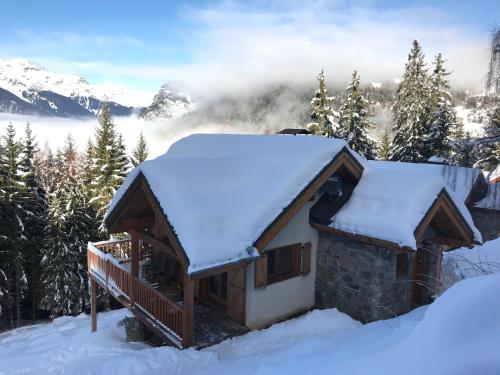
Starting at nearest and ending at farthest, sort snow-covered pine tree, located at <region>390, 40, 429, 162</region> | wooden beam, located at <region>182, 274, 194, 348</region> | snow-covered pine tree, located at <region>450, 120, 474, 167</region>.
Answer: snow-covered pine tree, located at <region>450, 120, 474, 167</region> < wooden beam, located at <region>182, 274, 194, 348</region> < snow-covered pine tree, located at <region>390, 40, 429, 162</region>

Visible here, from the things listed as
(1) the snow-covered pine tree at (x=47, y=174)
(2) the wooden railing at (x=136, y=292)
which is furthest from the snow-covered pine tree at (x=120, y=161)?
(2) the wooden railing at (x=136, y=292)

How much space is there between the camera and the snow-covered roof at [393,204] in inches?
387

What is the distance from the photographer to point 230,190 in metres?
10.3

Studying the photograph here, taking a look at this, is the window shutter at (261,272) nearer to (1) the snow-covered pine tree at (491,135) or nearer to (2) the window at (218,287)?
(2) the window at (218,287)

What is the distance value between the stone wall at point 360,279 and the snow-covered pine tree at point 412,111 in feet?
78.9

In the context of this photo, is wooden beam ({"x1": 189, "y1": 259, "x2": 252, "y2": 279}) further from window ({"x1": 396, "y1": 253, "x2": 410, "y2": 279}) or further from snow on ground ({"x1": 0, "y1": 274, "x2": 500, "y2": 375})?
window ({"x1": 396, "y1": 253, "x2": 410, "y2": 279})

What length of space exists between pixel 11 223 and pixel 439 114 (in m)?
32.8

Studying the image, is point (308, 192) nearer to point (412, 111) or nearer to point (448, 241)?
point (448, 241)

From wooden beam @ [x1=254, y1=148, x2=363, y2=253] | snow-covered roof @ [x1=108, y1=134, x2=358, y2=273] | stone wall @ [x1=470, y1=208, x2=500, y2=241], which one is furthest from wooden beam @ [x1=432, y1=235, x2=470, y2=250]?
stone wall @ [x1=470, y1=208, x2=500, y2=241]

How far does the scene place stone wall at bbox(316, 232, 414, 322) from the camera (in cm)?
1035

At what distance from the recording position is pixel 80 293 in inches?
1113

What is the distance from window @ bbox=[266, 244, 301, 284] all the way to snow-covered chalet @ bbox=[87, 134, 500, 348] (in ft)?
0.11

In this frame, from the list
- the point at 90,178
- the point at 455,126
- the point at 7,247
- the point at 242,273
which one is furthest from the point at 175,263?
the point at 455,126

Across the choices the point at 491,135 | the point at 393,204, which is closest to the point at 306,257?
the point at 393,204
